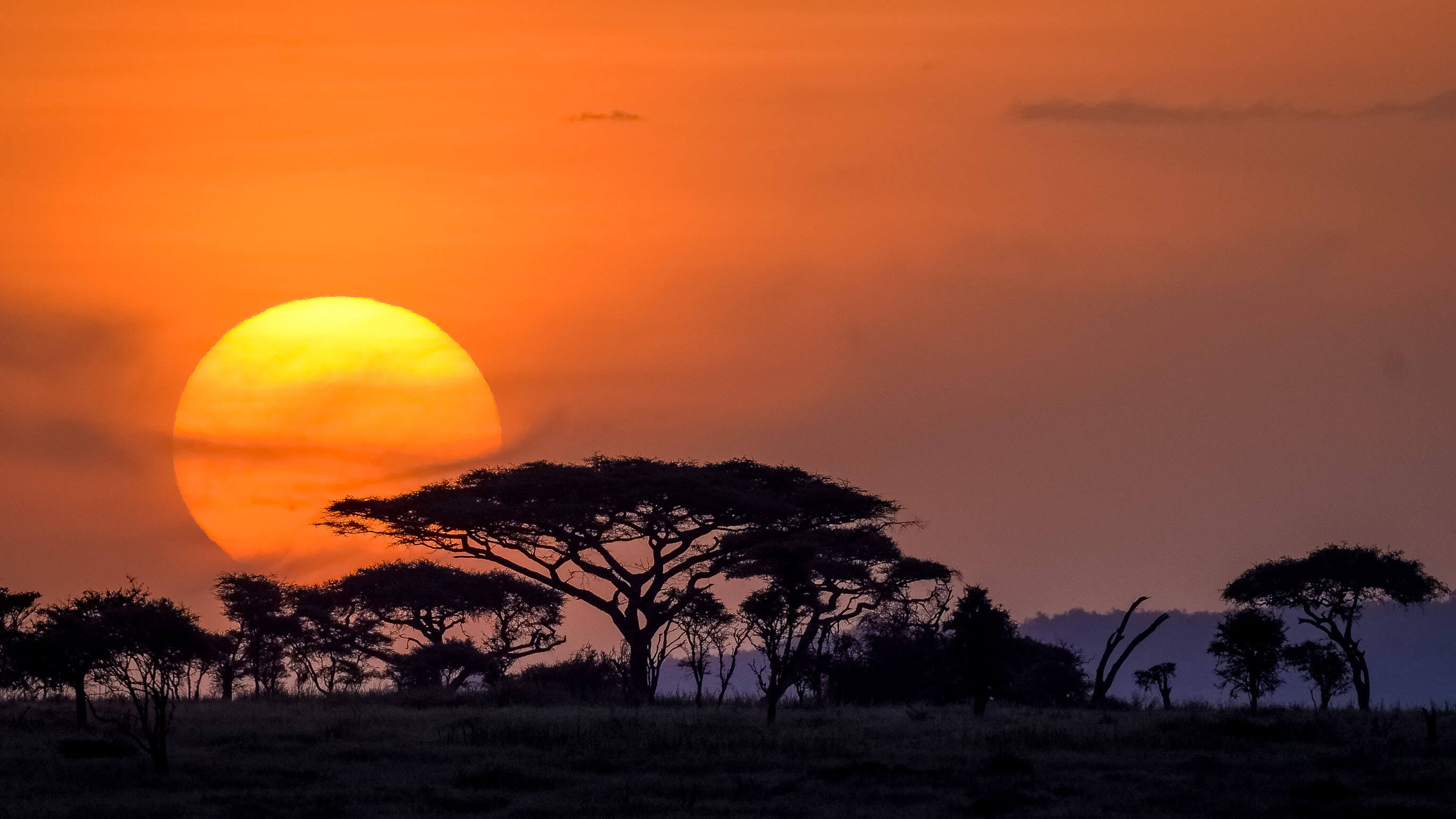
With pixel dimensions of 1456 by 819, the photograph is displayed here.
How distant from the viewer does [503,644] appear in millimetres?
73750

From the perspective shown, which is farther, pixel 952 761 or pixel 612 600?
pixel 612 600

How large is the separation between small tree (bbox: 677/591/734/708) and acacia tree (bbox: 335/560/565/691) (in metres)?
9.28

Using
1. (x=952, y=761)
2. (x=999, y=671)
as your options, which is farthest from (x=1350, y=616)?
(x=952, y=761)

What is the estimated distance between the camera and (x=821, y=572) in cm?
6562

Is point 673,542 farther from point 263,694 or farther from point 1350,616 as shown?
point 1350,616

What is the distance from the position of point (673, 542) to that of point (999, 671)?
45.9 ft

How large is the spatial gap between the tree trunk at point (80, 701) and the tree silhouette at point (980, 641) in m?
24.2

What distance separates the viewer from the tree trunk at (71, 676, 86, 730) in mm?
40438

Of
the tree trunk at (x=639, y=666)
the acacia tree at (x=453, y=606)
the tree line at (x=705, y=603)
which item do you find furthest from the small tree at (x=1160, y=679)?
the acacia tree at (x=453, y=606)

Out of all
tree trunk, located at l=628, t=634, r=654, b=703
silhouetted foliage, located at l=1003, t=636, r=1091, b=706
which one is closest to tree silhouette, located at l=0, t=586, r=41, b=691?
tree trunk, located at l=628, t=634, r=654, b=703

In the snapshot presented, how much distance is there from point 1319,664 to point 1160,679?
12.2m

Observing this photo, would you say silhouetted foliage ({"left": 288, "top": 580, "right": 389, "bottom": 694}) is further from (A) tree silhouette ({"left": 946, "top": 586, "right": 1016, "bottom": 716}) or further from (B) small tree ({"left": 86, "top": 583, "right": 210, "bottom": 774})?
(A) tree silhouette ({"left": 946, "top": 586, "right": 1016, "bottom": 716})

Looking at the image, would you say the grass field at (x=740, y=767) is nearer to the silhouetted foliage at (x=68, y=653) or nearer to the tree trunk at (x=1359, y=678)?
the silhouetted foliage at (x=68, y=653)

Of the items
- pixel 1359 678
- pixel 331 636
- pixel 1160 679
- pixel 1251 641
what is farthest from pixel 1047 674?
pixel 331 636
